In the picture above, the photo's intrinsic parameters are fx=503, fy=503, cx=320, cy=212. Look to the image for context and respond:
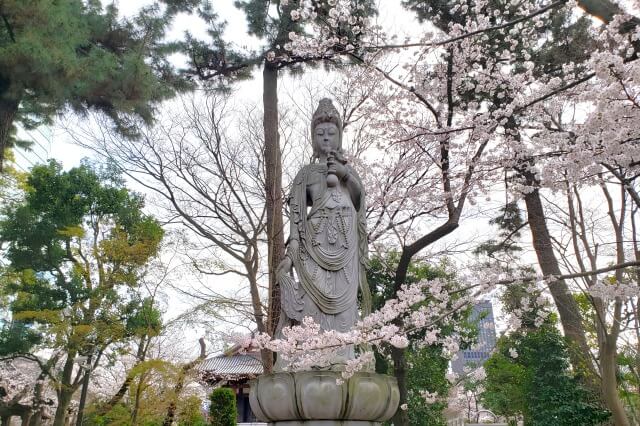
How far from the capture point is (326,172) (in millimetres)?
5262

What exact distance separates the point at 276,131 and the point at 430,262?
4965 millimetres

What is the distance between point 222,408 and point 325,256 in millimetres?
8238

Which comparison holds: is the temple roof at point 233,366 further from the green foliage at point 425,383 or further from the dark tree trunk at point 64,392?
the green foliage at point 425,383

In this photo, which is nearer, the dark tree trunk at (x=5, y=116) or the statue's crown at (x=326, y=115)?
the statue's crown at (x=326, y=115)

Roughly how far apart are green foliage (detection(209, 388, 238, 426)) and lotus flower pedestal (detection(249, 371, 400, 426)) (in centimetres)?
828

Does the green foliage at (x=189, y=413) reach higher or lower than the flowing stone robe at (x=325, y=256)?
lower

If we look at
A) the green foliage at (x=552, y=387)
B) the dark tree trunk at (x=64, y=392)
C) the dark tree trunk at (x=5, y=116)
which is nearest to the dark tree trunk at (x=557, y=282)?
the green foliage at (x=552, y=387)

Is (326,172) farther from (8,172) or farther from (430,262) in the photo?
(8,172)

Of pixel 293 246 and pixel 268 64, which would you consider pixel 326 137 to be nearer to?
pixel 293 246

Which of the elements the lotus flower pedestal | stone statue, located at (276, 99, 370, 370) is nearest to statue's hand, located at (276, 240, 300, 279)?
stone statue, located at (276, 99, 370, 370)

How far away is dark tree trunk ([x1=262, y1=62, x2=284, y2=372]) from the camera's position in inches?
346

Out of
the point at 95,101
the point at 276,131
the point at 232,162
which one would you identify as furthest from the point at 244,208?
the point at 95,101

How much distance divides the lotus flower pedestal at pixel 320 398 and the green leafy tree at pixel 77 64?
6.70 metres

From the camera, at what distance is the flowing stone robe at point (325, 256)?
466 cm
